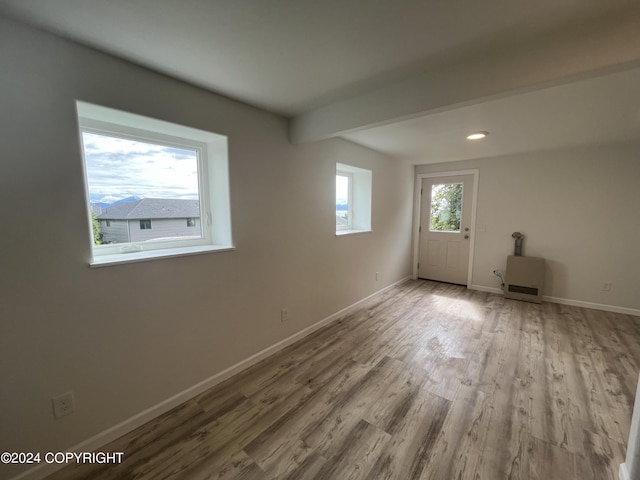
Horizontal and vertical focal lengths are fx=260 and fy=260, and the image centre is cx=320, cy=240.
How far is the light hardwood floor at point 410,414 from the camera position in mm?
1392

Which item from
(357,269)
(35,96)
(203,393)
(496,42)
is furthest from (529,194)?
(35,96)

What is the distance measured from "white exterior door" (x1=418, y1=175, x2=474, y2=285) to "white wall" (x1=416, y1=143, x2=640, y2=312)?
24 cm

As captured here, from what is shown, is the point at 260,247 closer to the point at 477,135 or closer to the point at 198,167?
the point at 198,167

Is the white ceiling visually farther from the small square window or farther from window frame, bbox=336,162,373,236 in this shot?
window frame, bbox=336,162,373,236

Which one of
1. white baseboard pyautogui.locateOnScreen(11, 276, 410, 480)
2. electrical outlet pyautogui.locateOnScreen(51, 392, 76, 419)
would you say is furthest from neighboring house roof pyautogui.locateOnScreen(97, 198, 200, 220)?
white baseboard pyautogui.locateOnScreen(11, 276, 410, 480)

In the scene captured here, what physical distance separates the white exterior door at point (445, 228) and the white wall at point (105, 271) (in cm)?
314

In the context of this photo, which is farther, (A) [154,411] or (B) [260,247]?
(B) [260,247]

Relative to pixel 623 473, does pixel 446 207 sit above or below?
above

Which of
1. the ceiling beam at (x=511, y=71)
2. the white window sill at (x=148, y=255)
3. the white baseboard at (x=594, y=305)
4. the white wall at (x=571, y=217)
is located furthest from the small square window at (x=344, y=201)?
the white baseboard at (x=594, y=305)

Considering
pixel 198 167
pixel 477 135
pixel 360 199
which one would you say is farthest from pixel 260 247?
pixel 477 135

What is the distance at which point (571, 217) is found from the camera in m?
3.66

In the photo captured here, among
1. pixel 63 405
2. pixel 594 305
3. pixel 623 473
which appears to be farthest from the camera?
pixel 594 305

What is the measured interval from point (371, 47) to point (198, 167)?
1.52m

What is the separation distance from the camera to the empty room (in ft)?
4.01
